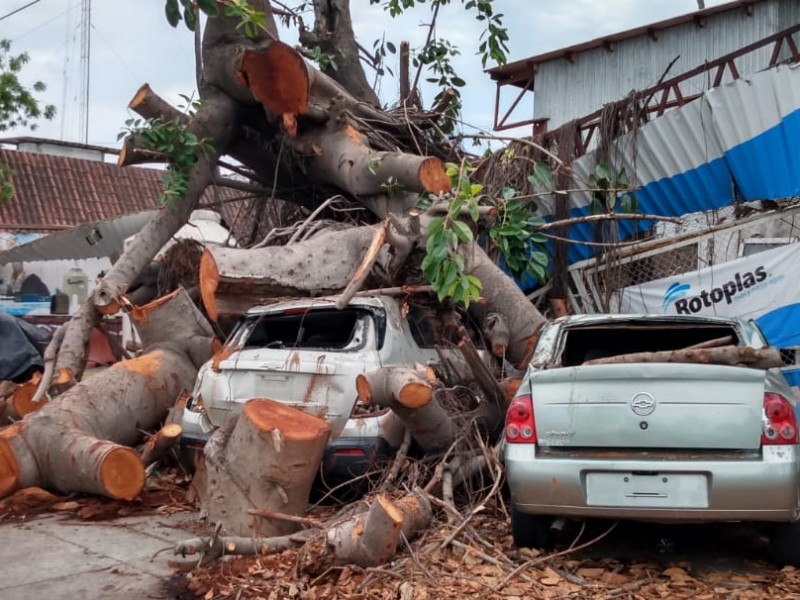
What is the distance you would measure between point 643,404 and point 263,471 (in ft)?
7.88

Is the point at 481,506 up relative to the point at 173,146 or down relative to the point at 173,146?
down

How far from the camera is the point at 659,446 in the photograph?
14.4 ft

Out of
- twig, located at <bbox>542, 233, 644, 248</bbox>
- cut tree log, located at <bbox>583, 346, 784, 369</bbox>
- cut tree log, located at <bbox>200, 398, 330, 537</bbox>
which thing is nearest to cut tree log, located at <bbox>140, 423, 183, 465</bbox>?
cut tree log, located at <bbox>200, 398, 330, 537</bbox>

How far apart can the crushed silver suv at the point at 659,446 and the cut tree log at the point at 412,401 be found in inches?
27.9

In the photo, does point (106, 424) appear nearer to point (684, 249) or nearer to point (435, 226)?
point (435, 226)

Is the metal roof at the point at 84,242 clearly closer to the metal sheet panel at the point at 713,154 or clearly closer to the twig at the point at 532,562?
the metal sheet panel at the point at 713,154

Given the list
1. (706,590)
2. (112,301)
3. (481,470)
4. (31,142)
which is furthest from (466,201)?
(31,142)

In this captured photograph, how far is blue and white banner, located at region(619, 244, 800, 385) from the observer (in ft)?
24.5

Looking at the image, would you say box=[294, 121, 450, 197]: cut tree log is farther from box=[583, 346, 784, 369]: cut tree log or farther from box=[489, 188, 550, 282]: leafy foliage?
box=[583, 346, 784, 369]: cut tree log

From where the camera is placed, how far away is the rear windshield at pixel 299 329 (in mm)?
6332

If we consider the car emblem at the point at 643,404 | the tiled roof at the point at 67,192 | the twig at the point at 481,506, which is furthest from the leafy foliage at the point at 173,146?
the tiled roof at the point at 67,192

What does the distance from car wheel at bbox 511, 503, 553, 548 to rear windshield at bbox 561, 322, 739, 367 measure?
136 cm

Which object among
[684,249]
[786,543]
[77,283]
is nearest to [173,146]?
[684,249]

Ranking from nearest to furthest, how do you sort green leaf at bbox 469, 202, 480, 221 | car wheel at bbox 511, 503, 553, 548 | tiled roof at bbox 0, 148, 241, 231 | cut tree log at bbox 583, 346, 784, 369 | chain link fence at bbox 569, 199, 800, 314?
1. cut tree log at bbox 583, 346, 784, 369
2. car wheel at bbox 511, 503, 553, 548
3. green leaf at bbox 469, 202, 480, 221
4. chain link fence at bbox 569, 199, 800, 314
5. tiled roof at bbox 0, 148, 241, 231
